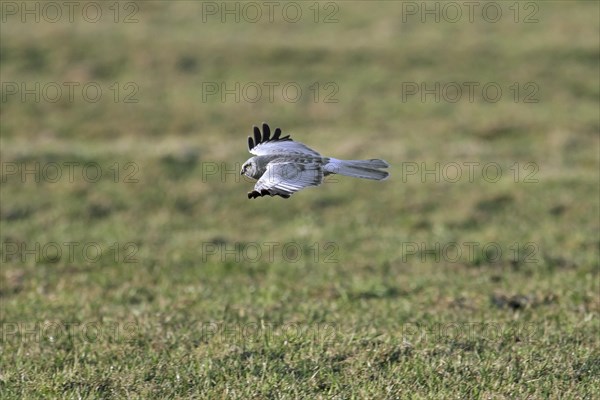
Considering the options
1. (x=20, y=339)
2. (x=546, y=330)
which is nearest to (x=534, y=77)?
(x=546, y=330)

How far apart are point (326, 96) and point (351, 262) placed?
1321 cm

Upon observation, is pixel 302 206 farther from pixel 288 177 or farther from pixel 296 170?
pixel 288 177

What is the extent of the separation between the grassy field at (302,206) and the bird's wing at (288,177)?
5.69ft

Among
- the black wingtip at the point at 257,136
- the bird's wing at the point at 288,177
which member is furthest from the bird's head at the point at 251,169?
the black wingtip at the point at 257,136

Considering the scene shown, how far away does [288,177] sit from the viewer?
24.3 feet

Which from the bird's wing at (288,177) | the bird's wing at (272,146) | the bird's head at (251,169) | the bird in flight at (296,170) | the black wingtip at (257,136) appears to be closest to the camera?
the bird's wing at (288,177)

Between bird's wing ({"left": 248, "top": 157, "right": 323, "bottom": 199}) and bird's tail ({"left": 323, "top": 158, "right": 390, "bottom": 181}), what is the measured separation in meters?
0.11

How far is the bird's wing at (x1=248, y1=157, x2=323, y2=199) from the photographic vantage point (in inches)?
276

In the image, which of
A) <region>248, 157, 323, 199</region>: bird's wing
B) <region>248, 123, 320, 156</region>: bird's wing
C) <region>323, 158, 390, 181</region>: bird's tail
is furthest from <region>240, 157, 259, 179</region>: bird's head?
<region>323, 158, 390, 181</region>: bird's tail

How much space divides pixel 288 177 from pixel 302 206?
371 inches

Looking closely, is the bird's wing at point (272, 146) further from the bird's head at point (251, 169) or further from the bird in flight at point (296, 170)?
the bird's head at point (251, 169)

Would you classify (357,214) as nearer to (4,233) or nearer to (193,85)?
(4,233)

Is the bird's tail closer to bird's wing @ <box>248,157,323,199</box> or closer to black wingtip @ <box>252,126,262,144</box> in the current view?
bird's wing @ <box>248,157,323,199</box>

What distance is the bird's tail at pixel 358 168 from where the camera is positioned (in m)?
7.56
